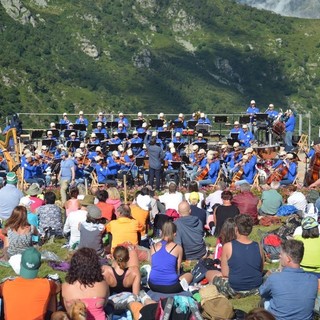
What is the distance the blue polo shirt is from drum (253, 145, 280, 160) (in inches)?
542

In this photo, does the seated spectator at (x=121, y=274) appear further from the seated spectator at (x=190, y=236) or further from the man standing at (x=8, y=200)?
the man standing at (x=8, y=200)

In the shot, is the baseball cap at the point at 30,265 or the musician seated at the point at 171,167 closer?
the baseball cap at the point at 30,265

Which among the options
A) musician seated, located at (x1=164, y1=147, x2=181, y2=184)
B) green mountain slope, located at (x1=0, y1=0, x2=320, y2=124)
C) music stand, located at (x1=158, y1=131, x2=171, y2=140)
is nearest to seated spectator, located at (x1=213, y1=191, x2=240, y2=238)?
musician seated, located at (x1=164, y1=147, x2=181, y2=184)

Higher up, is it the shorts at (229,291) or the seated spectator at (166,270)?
the seated spectator at (166,270)

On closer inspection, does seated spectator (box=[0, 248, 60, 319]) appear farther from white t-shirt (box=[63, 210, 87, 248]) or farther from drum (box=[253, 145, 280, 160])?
drum (box=[253, 145, 280, 160])

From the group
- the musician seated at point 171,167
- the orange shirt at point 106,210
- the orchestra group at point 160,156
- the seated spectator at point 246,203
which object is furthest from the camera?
the musician seated at point 171,167

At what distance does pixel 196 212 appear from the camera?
1329cm

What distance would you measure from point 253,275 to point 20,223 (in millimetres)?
3319

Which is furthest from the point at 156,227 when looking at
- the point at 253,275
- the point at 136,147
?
the point at 136,147

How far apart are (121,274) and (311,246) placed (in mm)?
2280

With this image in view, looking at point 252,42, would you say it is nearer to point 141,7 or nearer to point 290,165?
point 141,7

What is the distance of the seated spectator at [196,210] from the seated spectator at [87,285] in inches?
196

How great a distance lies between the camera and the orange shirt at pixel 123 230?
38.2ft

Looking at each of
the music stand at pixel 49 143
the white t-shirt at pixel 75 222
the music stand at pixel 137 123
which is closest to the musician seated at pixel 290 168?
the music stand at pixel 137 123
